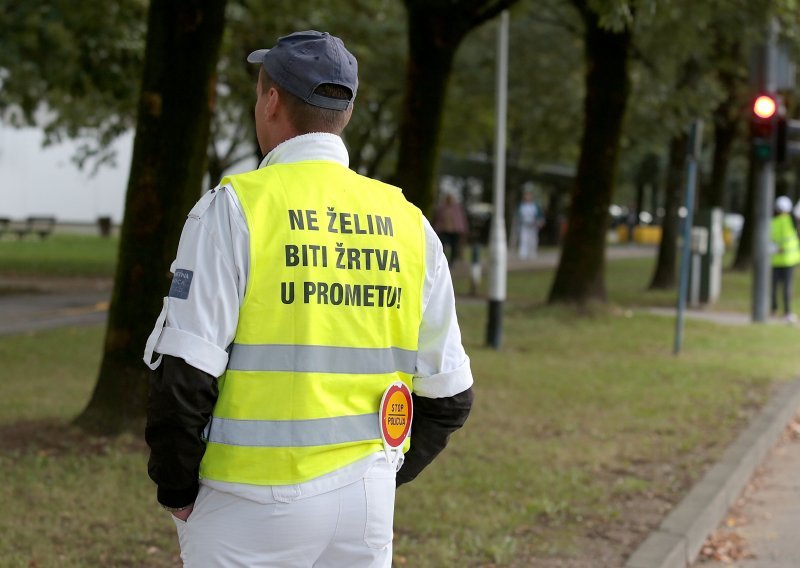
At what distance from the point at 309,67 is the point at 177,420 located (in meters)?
0.80

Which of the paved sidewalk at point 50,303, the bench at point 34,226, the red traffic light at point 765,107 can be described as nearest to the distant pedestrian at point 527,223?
the bench at point 34,226

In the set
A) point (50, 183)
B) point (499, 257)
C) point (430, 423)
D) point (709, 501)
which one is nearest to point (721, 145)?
point (499, 257)

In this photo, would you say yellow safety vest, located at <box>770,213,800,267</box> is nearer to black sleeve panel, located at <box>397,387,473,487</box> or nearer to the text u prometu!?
black sleeve panel, located at <box>397,387,473,487</box>

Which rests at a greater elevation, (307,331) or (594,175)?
(594,175)

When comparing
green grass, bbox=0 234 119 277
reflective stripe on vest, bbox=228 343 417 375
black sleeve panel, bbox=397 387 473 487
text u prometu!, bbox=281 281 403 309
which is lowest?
green grass, bbox=0 234 119 277

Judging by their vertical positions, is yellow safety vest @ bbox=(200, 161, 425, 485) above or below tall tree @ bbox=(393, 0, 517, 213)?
below

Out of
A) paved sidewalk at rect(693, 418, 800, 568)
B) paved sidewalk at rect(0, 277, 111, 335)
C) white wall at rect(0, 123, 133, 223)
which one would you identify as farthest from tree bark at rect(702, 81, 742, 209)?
white wall at rect(0, 123, 133, 223)

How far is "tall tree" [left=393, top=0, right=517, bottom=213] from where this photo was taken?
41.7 ft

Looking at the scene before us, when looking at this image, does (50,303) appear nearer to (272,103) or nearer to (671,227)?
(671,227)

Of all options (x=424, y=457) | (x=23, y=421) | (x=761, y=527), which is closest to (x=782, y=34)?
(x=761, y=527)

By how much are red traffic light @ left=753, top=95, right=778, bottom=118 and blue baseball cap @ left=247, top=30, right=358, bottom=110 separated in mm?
15225

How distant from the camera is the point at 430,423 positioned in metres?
2.88

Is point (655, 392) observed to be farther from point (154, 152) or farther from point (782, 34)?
point (782, 34)

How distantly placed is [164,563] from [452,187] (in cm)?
5591
